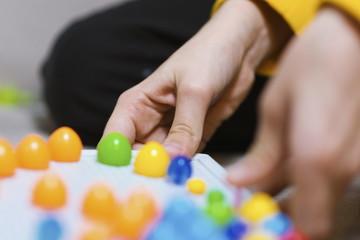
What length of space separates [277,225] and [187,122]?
0.25 metres

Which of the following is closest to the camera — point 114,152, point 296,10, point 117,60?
point 114,152

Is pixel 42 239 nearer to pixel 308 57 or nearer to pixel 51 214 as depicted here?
pixel 51 214

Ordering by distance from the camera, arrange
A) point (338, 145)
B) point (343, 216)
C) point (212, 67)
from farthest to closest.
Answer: point (212, 67)
point (343, 216)
point (338, 145)

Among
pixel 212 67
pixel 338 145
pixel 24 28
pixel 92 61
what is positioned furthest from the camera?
pixel 24 28

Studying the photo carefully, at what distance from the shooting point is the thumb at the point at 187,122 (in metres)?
0.60

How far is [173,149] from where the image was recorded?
589mm

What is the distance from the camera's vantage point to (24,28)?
4.49ft

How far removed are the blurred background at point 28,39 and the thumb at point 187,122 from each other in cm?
72

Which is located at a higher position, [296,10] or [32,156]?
[296,10]

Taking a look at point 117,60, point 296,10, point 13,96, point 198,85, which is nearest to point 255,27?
point 296,10

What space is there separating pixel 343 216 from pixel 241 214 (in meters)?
0.18

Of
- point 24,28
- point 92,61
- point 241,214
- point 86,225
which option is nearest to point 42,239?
point 86,225

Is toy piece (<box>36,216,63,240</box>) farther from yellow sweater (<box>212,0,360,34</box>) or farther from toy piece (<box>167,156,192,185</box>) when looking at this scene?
yellow sweater (<box>212,0,360,34</box>)

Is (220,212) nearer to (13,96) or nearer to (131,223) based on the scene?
(131,223)
